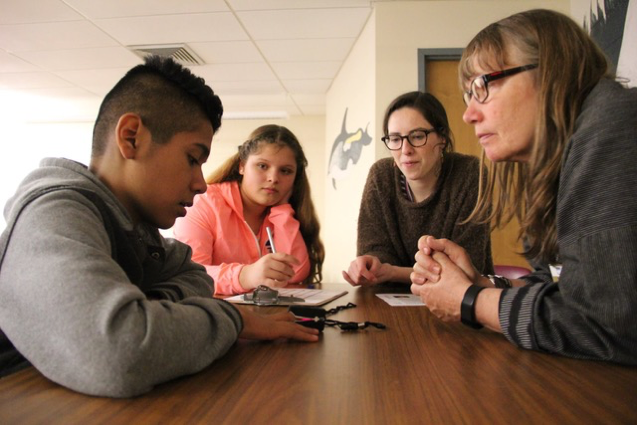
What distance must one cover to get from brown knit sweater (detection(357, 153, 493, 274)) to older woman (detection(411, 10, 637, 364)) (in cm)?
61

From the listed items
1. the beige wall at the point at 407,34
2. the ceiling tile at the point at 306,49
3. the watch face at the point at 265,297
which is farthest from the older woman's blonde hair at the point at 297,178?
the ceiling tile at the point at 306,49

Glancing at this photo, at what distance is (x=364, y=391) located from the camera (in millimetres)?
534

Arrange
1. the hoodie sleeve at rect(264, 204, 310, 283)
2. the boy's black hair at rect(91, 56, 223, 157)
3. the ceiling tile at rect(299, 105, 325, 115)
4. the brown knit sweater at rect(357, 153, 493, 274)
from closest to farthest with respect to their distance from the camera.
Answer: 1. the boy's black hair at rect(91, 56, 223, 157)
2. the brown knit sweater at rect(357, 153, 493, 274)
3. the hoodie sleeve at rect(264, 204, 310, 283)
4. the ceiling tile at rect(299, 105, 325, 115)

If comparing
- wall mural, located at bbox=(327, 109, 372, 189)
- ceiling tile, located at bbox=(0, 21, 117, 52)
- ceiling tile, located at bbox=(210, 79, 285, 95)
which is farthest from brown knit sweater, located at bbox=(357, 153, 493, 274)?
ceiling tile, located at bbox=(210, 79, 285, 95)

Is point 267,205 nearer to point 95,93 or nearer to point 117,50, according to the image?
point 117,50

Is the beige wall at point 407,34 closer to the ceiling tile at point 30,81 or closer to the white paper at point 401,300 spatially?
the white paper at point 401,300

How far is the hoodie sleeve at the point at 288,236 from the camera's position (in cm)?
200

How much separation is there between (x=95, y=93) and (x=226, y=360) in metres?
5.72

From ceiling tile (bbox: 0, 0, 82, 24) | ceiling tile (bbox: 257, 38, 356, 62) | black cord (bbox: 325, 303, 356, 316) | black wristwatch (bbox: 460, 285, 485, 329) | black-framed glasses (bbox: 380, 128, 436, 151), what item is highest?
ceiling tile (bbox: 257, 38, 356, 62)

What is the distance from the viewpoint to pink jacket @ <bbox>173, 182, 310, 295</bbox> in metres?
1.81

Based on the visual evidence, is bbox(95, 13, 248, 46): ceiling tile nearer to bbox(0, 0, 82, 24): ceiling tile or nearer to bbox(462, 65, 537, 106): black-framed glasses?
bbox(0, 0, 82, 24): ceiling tile

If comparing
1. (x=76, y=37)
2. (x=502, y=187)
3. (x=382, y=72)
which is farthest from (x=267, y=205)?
(x=76, y=37)

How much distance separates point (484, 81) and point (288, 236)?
125cm

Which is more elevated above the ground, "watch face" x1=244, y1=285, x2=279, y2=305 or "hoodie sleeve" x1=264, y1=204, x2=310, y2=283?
"hoodie sleeve" x1=264, y1=204, x2=310, y2=283
